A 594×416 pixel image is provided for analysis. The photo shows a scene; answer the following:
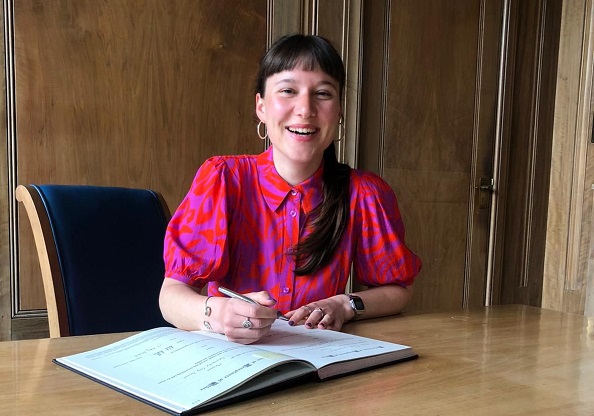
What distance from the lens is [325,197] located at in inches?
54.4

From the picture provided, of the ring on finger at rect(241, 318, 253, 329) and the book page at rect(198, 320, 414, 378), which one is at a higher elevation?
the ring on finger at rect(241, 318, 253, 329)

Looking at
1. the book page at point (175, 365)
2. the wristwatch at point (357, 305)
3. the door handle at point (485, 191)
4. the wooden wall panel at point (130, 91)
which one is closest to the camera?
the book page at point (175, 365)

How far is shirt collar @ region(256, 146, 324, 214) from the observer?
1.35 meters

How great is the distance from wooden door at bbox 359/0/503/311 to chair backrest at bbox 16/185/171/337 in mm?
1645

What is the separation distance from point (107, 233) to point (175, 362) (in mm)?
712

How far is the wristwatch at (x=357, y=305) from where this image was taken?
3.80 ft

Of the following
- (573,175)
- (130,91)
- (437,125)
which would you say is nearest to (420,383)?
(130,91)

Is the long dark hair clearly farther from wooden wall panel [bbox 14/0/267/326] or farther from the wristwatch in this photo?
wooden wall panel [bbox 14/0/267/326]

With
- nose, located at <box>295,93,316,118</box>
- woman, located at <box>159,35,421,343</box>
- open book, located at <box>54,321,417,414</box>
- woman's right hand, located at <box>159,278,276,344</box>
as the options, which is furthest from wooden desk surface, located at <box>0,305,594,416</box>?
nose, located at <box>295,93,316,118</box>

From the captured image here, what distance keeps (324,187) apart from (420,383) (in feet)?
2.30

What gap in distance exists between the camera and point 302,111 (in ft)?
4.22

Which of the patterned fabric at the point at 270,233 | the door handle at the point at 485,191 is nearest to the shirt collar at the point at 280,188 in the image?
the patterned fabric at the point at 270,233

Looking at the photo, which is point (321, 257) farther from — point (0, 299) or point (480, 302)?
point (480, 302)

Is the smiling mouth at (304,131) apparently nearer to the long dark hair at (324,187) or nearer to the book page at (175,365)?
the long dark hair at (324,187)
